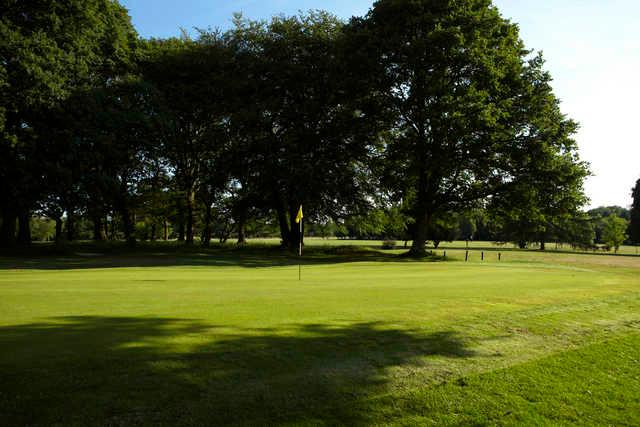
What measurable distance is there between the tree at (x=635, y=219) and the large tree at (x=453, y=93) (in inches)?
2854

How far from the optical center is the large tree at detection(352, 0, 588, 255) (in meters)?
33.6

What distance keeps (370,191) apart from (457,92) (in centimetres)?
1251

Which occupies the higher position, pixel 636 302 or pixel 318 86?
pixel 318 86

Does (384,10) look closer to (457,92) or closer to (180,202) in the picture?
(457,92)

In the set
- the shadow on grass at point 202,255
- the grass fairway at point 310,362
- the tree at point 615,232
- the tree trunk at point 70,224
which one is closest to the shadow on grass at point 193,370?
the grass fairway at point 310,362

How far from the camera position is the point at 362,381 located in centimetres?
568

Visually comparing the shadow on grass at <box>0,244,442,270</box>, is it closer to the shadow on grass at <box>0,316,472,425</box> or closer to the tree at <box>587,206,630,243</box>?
the shadow on grass at <box>0,316,472,425</box>

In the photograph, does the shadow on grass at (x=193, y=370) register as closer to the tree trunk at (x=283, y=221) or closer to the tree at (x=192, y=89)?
the tree at (x=192, y=89)

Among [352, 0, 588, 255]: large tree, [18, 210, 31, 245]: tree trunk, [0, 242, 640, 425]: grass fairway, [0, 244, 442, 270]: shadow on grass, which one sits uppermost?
[352, 0, 588, 255]: large tree

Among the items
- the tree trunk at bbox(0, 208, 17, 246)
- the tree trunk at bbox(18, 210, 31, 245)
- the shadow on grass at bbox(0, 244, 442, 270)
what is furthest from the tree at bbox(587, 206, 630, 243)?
the tree trunk at bbox(18, 210, 31, 245)

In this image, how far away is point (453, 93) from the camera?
3422 centimetres

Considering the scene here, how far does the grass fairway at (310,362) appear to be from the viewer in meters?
4.77

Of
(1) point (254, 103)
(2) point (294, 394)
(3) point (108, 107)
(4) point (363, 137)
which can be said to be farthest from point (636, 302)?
(3) point (108, 107)

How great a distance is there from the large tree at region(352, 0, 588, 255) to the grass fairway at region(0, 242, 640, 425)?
84.5 feet
